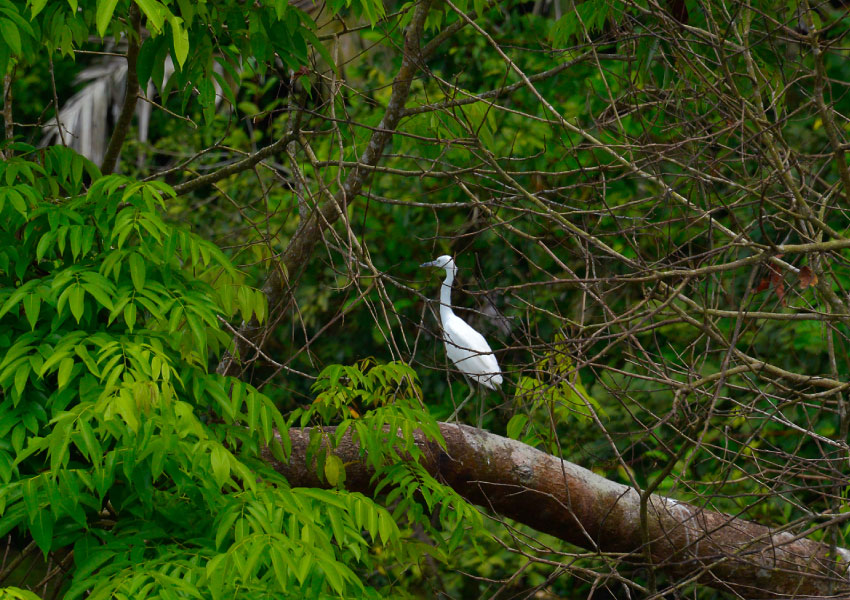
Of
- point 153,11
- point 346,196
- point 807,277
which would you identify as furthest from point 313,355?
point 807,277

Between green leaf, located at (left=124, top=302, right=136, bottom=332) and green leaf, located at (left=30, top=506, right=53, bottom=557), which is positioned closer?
green leaf, located at (left=30, top=506, right=53, bottom=557)

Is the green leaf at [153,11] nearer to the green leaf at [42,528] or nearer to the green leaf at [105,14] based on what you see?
the green leaf at [105,14]

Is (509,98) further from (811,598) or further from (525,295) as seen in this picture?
(811,598)

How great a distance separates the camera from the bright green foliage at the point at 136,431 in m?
1.98

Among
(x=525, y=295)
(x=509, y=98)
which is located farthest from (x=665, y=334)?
(x=509, y=98)

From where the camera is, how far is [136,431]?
1.95 metres

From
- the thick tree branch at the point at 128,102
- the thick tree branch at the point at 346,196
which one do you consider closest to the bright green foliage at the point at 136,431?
the thick tree branch at the point at 128,102

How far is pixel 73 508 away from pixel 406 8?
223 centimetres

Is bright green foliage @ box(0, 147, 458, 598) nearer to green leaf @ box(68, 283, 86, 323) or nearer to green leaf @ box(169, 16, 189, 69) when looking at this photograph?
green leaf @ box(68, 283, 86, 323)

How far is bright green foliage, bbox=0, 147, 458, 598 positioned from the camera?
1.98 metres

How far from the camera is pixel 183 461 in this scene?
2.07 metres

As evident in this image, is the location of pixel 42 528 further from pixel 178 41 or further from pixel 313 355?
pixel 313 355

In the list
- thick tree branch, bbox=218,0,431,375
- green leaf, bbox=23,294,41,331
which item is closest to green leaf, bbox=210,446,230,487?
green leaf, bbox=23,294,41,331

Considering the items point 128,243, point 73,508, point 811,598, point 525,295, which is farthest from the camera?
point 525,295
